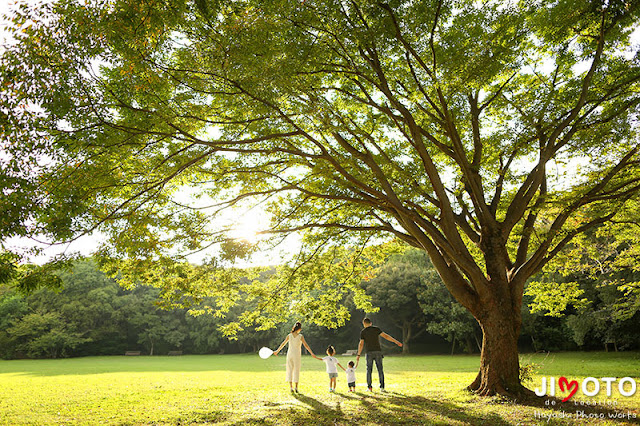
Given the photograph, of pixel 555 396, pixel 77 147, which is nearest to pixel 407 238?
pixel 555 396

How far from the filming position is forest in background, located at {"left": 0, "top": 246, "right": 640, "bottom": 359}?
2914cm

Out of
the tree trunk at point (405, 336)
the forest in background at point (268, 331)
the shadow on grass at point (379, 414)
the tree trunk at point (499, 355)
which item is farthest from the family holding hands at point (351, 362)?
the tree trunk at point (405, 336)

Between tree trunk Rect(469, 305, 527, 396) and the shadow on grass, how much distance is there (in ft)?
4.40

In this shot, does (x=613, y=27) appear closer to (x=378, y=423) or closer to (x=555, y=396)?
(x=555, y=396)

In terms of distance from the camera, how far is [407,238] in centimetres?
1035

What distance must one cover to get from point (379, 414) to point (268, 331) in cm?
2879

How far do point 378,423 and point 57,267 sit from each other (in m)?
5.10

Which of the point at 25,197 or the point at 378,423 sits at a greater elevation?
the point at 25,197

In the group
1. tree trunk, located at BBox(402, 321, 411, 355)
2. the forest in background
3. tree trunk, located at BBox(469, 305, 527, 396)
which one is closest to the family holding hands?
tree trunk, located at BBox(469, 305, 527, 396)

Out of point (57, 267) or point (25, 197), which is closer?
point (25, 197)

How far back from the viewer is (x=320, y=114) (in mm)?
6965

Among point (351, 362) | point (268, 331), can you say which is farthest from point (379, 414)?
point (268, 331)

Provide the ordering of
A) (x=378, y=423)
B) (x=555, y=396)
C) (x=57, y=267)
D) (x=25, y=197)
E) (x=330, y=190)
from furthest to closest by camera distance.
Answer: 1. (x=330, y=190)
2. (x=555, y=396)
3. (x=378, y=423)
4. (x=57, y=267)
5. (x=25, y=197)

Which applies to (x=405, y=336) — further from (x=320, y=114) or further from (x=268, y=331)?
(x=320, y=114)
